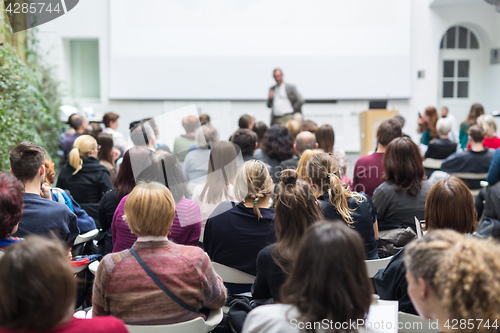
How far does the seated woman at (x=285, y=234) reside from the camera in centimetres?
173

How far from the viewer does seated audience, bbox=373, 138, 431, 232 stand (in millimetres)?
2758

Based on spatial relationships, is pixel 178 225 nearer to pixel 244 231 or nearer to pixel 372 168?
pixel 244 231

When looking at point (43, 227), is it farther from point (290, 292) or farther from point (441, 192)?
point (441, 192)

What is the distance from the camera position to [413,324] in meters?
1.58

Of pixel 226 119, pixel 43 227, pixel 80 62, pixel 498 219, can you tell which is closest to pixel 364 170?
pixel 498 219

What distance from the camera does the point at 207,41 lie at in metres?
8.99

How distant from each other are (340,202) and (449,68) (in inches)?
340

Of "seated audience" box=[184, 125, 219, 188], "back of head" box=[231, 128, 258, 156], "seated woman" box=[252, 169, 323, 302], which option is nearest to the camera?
"seated woman" box=[252, 169, 323, 302]

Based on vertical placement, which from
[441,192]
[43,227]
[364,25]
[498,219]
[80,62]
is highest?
[364,25]

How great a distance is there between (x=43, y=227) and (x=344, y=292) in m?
1.62

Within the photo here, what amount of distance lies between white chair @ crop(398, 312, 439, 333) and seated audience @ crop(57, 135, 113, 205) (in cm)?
271

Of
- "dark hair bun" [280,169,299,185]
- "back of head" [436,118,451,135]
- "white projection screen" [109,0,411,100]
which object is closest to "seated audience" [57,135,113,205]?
"dark hair bun" [280,169,299,185]

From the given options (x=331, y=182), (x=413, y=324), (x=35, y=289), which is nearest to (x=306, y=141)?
(x=331, y=182)

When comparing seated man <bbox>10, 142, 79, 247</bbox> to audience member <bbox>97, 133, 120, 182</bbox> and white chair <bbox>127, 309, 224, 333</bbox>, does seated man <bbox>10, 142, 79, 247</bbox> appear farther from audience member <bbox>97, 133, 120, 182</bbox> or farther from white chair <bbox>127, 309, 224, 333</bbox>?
audience member <bbox>97, 133, 120, 182</bbox>
